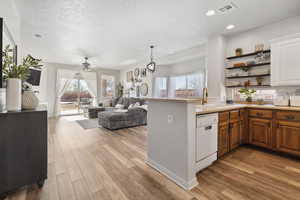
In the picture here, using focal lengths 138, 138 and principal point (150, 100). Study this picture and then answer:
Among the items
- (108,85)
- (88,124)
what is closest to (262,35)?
(88,124)

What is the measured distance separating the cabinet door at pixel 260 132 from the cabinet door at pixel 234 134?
316mm

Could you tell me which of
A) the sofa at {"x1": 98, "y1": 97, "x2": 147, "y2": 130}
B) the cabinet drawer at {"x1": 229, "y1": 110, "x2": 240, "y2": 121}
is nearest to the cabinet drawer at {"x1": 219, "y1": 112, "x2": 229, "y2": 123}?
the cabinet drawer at {"x1": 229, "y1": 110, "x2": 240, "y2": 121}

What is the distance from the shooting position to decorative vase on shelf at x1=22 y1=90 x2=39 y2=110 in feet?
5.66

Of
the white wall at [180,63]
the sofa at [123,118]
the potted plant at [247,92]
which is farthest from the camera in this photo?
the white wall at [180,63]

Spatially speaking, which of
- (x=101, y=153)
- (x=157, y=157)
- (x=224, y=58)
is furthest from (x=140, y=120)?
(x=224, y=58)

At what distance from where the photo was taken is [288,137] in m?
2.42

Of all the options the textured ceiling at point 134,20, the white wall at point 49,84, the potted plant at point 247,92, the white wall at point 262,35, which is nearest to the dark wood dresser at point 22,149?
the textured ceiling at point 134,20

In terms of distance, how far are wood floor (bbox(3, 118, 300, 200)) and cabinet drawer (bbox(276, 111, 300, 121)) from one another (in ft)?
2.41

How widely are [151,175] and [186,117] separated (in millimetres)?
1012

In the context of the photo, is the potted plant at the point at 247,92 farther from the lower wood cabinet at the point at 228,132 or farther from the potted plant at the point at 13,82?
the potted plant at the point at 13,82

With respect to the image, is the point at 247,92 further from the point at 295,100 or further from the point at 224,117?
the point at 224,117

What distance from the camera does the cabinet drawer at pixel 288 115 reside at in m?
2.35

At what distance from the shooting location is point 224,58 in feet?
12.4

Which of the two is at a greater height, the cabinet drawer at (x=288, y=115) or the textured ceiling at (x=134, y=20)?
the textured ceiling at (x=134, y=20)
